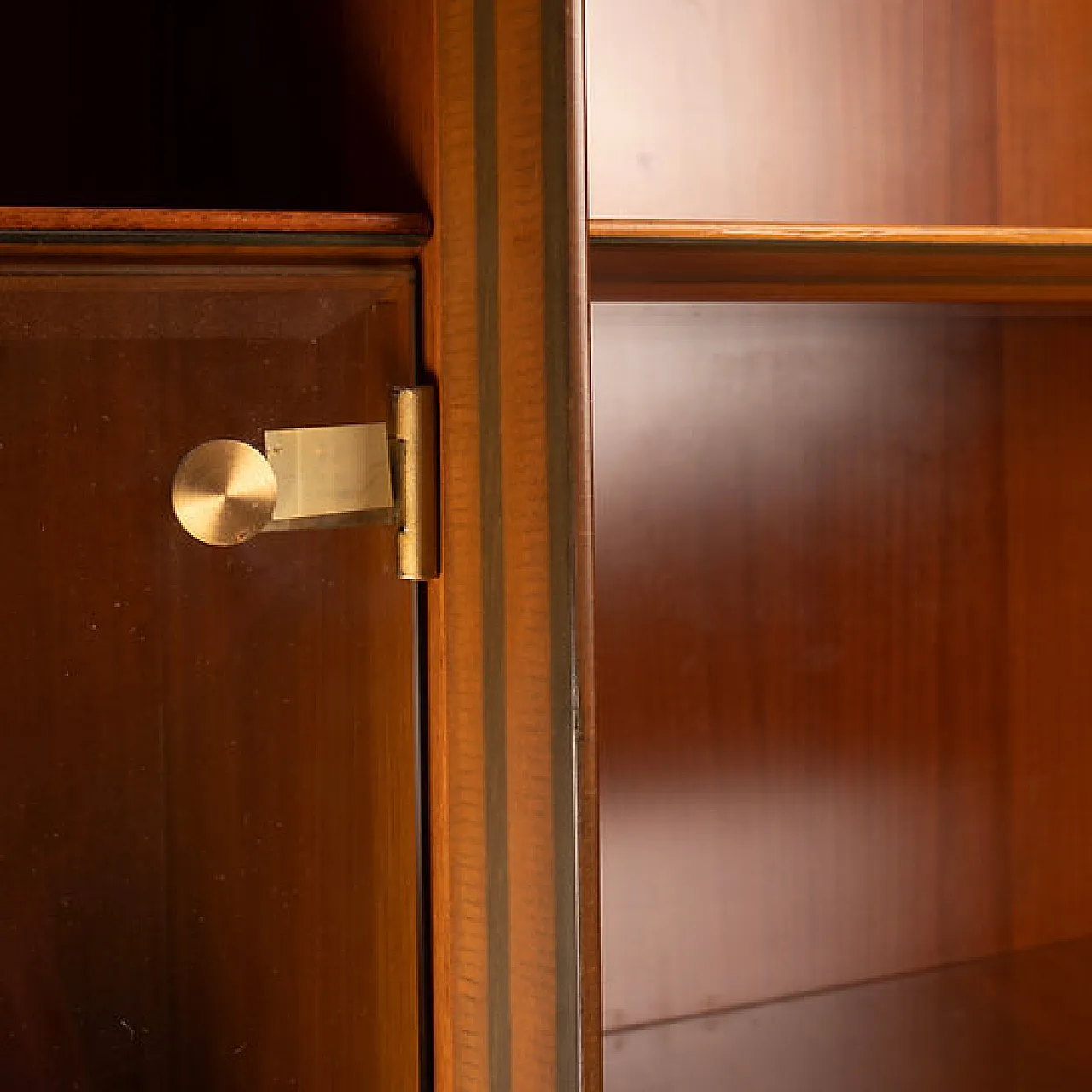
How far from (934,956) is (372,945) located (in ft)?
2.60

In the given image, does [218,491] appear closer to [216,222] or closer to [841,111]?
[216,222]

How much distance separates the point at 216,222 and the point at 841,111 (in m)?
0.66

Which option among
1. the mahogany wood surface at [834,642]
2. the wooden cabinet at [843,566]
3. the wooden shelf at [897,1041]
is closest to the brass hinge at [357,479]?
the wooden cabinet at [843,566]

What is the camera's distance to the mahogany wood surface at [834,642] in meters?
1.09

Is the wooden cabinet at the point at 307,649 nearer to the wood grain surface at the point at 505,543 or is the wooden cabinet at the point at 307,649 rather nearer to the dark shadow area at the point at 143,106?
the wood grain surface at the point at 505,543

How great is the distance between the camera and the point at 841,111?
1.03 meters

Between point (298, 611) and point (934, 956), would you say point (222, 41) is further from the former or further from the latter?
point (934, 956)

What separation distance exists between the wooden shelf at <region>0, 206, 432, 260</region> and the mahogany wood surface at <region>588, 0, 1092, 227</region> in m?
0.41

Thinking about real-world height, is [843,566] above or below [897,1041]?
above

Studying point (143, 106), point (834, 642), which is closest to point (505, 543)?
point (143, 106)

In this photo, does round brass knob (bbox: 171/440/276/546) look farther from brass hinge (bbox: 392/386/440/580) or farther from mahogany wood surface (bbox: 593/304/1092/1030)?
mahogany wood surface (bbox: 593/304/1092/1030)

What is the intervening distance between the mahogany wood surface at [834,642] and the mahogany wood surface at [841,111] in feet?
0.36

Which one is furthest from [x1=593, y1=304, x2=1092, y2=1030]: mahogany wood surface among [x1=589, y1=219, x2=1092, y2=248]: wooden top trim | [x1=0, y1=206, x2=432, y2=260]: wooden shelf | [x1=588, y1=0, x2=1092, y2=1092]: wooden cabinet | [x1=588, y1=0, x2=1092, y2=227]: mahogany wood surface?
[x1=0, y1=206, x2=432, y2=260]: wooden shelf

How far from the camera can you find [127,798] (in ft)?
1.83
